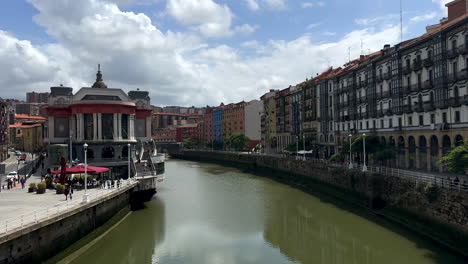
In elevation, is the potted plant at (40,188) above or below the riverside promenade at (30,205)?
above

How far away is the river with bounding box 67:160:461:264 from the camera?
87.0 ft

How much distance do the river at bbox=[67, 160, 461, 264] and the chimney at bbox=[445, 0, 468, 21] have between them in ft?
111

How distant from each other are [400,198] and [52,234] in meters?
31.7

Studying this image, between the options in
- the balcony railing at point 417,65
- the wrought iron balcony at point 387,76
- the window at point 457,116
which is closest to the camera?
the window at point 457,116

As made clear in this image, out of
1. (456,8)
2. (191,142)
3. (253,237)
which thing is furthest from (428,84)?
(191,142)

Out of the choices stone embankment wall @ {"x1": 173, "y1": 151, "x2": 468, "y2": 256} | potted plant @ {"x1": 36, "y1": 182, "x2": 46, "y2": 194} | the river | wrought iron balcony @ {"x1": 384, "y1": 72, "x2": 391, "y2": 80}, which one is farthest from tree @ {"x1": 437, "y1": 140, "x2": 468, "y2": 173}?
potted plant @ {"x1": 36, "y1": 182, "x2": 46, "y2": 194}

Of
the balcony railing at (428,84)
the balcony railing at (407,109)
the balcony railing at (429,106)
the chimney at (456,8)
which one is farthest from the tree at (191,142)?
the chimney at (456,8)

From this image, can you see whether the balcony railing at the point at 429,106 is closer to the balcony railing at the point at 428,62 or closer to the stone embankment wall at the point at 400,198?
the balcony railing at the point at 428,62

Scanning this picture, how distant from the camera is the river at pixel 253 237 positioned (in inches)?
1044

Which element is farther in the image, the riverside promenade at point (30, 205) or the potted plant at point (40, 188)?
the potted plant at point (40, 188)

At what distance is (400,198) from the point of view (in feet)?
115

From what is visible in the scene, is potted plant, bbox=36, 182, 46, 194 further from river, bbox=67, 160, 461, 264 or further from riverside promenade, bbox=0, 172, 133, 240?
river, bbox=67, 160, 461, 264

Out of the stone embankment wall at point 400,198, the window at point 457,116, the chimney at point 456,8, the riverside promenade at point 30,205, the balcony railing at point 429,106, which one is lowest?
the stone embankment wall at point 400,198

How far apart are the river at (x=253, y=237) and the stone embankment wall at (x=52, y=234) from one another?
1.76 meters
